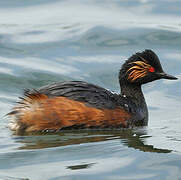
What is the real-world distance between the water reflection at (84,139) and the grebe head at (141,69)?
948mm

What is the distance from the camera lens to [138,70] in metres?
10.3

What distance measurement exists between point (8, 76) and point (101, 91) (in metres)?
3.29

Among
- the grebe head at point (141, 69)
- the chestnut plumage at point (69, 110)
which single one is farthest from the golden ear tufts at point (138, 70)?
the chestnut plumage at point (69, 110)

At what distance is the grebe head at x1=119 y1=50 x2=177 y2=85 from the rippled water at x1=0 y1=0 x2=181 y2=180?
679 millimetres

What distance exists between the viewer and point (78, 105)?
935 cm

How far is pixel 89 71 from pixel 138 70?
3262 mm

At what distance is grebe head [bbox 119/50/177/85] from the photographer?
33.5 feet

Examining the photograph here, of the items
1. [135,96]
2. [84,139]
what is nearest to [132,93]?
[135,96]

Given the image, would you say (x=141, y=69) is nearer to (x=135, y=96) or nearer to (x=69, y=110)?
(x=135, y=96)

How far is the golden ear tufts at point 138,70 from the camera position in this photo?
1021 centimetres

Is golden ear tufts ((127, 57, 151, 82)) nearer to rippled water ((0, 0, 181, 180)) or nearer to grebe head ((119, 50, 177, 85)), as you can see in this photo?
grebe head ((119, 50, 177, 85))

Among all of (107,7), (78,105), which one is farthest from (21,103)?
(107,7)

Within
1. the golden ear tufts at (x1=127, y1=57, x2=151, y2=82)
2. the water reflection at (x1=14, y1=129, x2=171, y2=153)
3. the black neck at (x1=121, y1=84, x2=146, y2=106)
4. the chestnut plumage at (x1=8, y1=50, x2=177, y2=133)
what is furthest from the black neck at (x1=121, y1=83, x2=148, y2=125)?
the water reflection at (x1=14, y1=129, x2=171, y2=153)

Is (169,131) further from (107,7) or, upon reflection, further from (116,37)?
(107,7)
